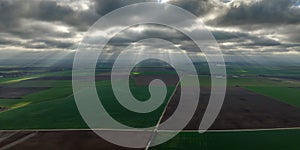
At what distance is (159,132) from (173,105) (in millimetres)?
25992

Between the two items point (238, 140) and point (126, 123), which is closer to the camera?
point (238, 140)

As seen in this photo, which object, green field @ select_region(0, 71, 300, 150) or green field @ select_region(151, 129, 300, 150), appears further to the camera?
green field @ select_region(0, 71, 300, 150)

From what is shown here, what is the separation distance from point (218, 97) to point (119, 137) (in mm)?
57462

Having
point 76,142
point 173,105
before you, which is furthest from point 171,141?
point 173,105

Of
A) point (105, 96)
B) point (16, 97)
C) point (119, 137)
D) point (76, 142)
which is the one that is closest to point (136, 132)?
point (119, 137)

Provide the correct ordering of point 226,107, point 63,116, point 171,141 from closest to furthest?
point 171,141
point 63,116
point 226,107

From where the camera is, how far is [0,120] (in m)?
59.1

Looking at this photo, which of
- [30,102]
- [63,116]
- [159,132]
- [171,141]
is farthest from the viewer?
[30,102]

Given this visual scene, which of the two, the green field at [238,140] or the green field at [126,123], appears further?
the green field at [126,123]

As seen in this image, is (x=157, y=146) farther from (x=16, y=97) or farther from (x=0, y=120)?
(x=16, y=97)

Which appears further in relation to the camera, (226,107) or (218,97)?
(218,97)

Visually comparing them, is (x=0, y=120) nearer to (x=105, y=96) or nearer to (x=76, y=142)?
(x=76, y=142)

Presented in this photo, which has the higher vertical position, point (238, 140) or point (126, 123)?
point (126, 123)

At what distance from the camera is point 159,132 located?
4934 centimetres
